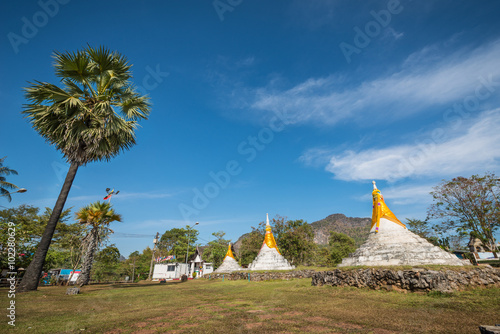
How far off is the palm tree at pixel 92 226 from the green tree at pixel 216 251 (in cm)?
3415

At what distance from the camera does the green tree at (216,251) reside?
49.7 metres

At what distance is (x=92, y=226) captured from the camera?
709 inches

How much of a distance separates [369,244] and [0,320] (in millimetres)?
17776

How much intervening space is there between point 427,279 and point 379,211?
24.9 ft

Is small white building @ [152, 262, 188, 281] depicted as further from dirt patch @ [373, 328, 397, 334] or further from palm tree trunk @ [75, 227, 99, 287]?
dirt patch @ [373, 328, 397, 334]

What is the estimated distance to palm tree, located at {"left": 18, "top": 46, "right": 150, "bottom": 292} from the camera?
12.5 m

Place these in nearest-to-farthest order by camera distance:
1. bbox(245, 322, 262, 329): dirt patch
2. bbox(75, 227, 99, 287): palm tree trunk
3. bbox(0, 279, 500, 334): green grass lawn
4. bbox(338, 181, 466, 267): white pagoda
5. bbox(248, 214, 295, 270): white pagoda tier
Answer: bbox(0, 279, 500, 334): green grass lawn → bbox(245, 322, 262, 329): dirt patch → bbox(338, 181, 466, 267): white pagoda → bbox(75, 227, 99, 287): palm tree trunk → bbox(248, 214, 295, 270): white pagoda tier

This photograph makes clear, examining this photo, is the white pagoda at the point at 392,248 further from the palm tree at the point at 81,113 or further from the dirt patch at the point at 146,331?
the palm tree at the point at 81,113

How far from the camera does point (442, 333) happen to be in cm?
471

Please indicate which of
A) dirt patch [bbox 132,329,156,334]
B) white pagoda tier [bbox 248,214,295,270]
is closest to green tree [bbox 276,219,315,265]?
white pagoda tier [bbox 248,214,295,270]

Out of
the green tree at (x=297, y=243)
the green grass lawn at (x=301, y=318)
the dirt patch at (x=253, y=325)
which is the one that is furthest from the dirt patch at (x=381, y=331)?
the green tree at (x=297, y=243)

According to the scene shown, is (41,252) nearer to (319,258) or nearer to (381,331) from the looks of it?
(381,331)

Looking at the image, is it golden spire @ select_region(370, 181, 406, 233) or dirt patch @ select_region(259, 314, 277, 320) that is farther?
golden spire @ select_region(370, 181, 406, 233)

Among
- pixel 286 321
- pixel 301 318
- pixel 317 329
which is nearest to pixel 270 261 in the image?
pixel 301 318
